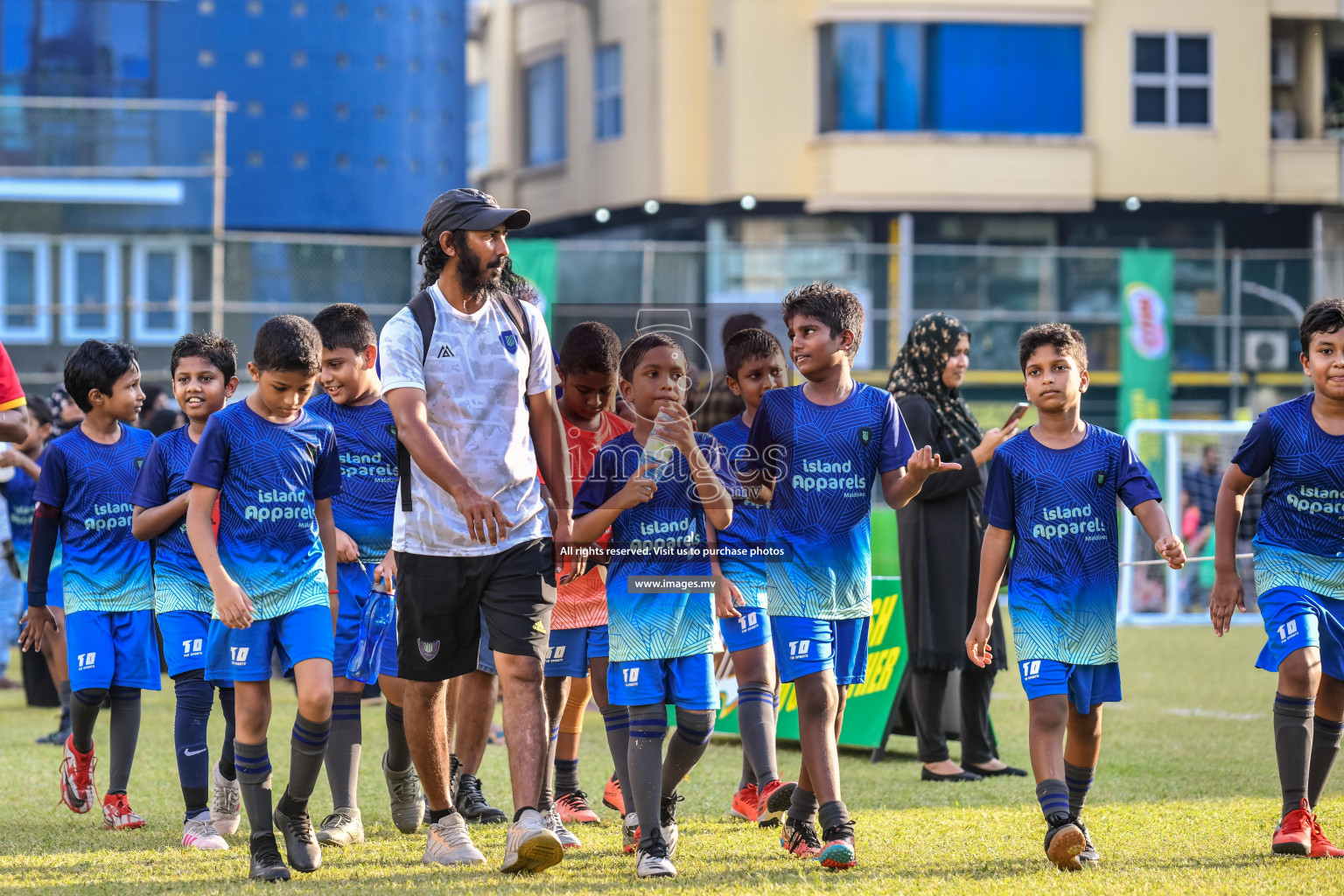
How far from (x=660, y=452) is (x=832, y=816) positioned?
4.33 ft

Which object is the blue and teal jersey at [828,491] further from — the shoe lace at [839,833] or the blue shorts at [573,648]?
the blue shorts at [573,648]

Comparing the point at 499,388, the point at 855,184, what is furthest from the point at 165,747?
the point at 855,184

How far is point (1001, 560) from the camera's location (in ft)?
18.6

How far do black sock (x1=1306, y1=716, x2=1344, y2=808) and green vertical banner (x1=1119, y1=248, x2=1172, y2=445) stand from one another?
15.3 meters

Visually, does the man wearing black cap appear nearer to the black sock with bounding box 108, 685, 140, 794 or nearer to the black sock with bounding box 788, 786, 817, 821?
the black sock with bounding box 788, 786, 817, 821

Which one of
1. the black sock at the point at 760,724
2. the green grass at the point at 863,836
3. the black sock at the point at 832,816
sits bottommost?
the green grass at the point at 863,836

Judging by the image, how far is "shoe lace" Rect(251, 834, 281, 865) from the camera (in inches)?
208

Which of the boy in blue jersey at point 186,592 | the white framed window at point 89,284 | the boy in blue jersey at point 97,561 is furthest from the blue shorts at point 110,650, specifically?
the white framed window at point 89,284

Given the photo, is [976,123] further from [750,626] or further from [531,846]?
[531,846]

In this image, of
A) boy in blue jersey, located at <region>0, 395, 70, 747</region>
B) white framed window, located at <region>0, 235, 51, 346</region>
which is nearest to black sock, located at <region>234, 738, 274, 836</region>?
boy in blue jersey, located at <region>0, 395, 70, 747</region>

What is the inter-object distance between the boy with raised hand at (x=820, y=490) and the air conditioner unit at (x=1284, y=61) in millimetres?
25291

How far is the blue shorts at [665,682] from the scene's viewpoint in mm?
5457

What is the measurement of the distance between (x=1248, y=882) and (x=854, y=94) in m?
22.9

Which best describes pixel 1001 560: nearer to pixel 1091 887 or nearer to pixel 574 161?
pixel 1091 887
